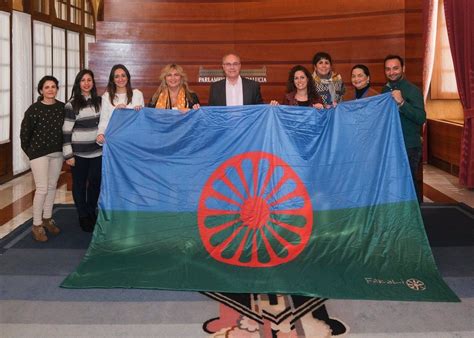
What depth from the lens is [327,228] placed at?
299 centimetres

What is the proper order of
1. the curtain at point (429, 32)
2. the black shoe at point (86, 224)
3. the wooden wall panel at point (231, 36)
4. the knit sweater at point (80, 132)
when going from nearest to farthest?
the knit sweater at point (80, 132), the black shoe at point (86, 224), the wooden wall panel at point (231, 36), the curtain at point (429, 32)

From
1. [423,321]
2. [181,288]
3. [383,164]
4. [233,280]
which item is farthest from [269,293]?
[383,164]

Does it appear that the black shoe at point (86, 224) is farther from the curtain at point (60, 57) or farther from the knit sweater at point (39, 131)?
the curtain at point (60, 57)

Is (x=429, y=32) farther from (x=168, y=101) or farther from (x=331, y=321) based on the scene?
(x=331, y=321)

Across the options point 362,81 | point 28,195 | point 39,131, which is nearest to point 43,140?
point 39,131

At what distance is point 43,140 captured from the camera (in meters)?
3.67

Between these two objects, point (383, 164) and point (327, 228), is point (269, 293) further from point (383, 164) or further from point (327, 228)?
point (383, 164)

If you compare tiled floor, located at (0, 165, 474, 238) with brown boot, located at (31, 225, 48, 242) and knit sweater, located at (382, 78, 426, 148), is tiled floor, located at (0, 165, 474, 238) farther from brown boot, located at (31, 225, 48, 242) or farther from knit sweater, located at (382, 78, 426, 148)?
knit sweater, located at (382, 78, 426, 148)

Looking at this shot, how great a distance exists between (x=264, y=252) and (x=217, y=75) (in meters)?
3.35

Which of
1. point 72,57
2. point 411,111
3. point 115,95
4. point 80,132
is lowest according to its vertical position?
point 80,132

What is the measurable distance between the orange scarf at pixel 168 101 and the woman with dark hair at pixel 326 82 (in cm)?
92

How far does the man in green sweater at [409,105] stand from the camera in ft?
11.7

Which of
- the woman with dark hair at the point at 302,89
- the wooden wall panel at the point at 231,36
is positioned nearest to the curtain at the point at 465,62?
the wooden wall panel at the point at 231,36

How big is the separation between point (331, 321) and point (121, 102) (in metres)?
2.16
